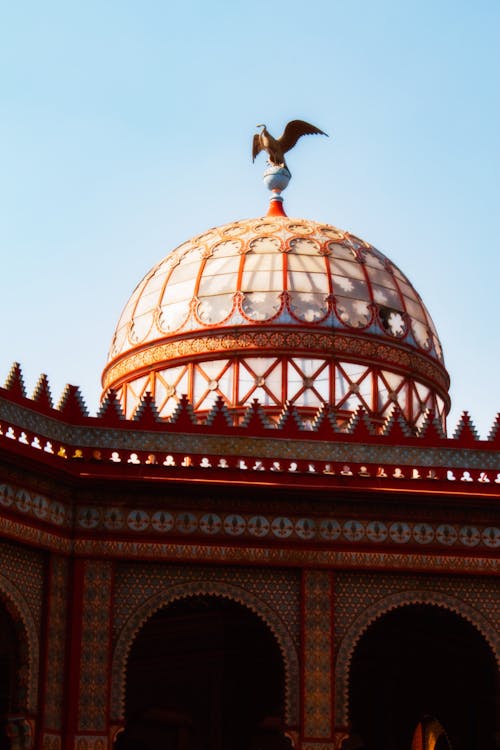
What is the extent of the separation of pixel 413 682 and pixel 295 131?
9699 mm

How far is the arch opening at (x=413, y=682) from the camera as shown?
868 inches

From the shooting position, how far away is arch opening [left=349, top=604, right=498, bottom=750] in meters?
22.0

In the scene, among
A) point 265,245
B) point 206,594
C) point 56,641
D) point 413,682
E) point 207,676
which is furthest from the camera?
point 265,245

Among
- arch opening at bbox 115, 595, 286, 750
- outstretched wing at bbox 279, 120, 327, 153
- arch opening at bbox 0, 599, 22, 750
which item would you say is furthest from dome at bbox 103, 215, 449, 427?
arch opening at bbox 0, 599, 22, 750

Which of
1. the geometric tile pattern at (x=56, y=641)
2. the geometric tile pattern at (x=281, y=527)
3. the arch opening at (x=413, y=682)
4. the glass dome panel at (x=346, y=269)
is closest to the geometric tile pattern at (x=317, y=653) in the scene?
the geometric tile pattern at (x=281, y=527)

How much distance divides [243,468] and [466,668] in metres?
5.00

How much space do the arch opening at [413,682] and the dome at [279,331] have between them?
127 inches

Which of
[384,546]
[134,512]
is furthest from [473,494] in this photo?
[134,512]

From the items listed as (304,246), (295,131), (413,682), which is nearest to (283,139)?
(295,131)

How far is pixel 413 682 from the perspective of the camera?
75.2ft

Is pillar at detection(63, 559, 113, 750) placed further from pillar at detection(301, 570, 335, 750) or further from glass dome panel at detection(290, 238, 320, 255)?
glass dome panel at detection(290, 238, 320, 255)

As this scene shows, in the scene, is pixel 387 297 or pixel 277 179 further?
pixel 277 179

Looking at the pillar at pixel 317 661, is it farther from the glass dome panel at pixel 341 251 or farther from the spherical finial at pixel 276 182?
the spherical finial at pixel 276 182

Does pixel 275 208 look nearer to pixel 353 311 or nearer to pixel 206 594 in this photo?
pixel 353 311
